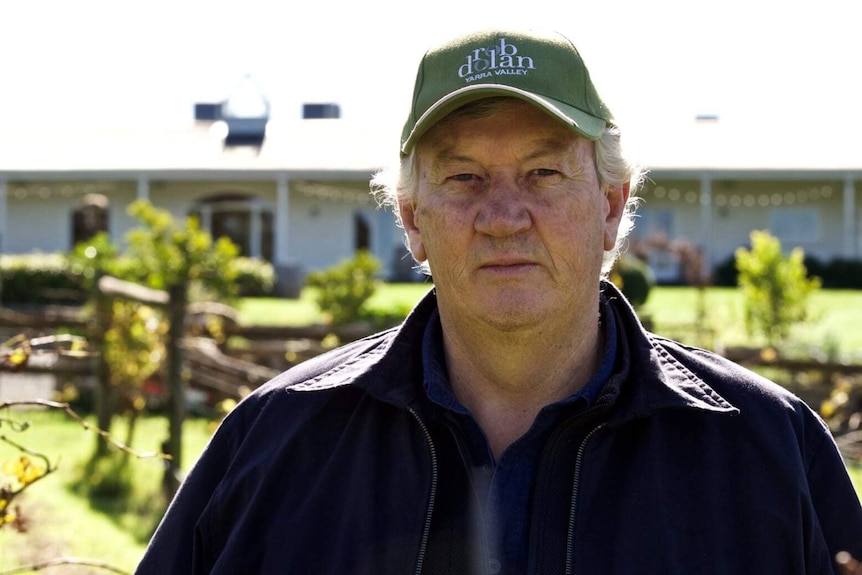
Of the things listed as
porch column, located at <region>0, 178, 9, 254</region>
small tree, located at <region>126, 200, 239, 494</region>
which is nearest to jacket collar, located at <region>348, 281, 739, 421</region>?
small tree, located at <region>126, 200, 239, 494</region>

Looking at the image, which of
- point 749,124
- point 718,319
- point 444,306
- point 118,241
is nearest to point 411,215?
point 444,306

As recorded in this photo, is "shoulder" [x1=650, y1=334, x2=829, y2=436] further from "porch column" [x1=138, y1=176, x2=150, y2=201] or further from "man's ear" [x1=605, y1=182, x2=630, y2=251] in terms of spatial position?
"porch column" [x1=138, y1=176, x2=150, y2=201]

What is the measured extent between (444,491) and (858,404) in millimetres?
7983

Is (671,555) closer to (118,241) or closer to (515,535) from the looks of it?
(515,535)

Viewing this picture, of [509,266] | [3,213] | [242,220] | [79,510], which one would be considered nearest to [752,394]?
[509,266]

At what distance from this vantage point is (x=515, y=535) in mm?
2334

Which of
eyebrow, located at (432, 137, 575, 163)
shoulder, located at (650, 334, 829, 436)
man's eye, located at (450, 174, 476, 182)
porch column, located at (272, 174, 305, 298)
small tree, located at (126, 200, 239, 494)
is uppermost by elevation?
eyebrow, located at (432, 137, 575, 163)

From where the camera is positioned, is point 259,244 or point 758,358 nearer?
point 758,358

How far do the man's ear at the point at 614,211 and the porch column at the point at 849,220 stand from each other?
26.9m

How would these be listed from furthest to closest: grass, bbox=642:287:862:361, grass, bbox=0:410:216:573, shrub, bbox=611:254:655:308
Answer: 1. shrub, bbox=611:254:655:308
2. grass, bbox=642:287:862:361
3. grass, bbox=0:410:216:573

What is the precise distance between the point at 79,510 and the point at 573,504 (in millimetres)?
6020

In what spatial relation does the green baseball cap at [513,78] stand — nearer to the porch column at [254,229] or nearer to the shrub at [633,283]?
the shrub at [633,283]

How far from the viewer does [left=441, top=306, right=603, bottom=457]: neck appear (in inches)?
100

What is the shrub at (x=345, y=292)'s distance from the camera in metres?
13.3
